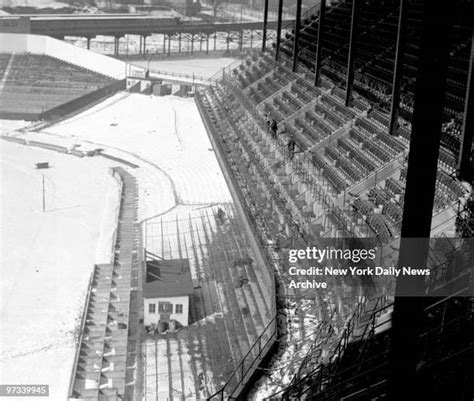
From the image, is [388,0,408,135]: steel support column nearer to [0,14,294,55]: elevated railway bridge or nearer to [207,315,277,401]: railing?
[207,315,277,401]: railing

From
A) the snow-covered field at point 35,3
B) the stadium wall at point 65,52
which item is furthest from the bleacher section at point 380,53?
the snow-covered field at point 35,3

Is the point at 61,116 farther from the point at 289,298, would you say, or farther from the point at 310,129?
the point at 289,298

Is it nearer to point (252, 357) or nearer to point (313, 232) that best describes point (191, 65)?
point (313, 232)

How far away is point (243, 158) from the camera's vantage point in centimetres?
1030

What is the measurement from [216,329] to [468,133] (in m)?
2.77

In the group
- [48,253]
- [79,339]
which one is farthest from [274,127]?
[79,339]

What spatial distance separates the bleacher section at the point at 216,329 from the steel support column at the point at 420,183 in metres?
2.33

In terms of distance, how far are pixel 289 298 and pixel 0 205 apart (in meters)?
7.53

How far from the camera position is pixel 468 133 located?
552cm

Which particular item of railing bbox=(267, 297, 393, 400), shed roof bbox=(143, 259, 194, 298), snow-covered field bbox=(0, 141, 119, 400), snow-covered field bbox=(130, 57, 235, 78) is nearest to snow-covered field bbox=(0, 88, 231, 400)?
snow-covered field bbox=(0, 141, 119, 400)

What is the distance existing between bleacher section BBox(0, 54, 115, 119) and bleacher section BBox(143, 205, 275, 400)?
1318 cm

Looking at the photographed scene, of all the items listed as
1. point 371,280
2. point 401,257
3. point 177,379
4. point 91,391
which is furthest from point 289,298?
point 401,257

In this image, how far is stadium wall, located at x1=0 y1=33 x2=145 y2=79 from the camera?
2462cm

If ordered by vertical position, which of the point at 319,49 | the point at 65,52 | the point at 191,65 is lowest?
the point at 191,65
